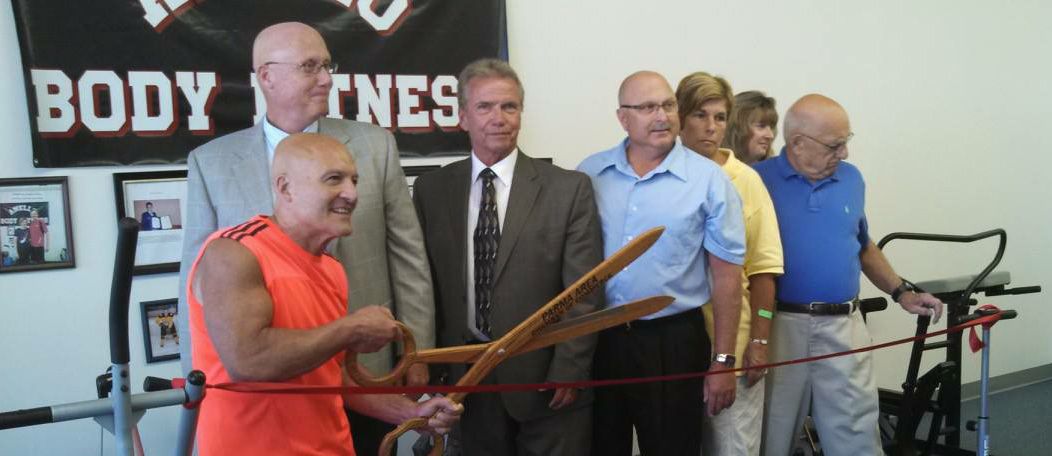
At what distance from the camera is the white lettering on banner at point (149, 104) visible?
2.56 metres

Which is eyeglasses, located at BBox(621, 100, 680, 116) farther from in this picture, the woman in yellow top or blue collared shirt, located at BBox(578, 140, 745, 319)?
the woman in yellow top

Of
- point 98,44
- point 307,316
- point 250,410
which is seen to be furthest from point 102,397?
point 98,44

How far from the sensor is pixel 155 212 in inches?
103

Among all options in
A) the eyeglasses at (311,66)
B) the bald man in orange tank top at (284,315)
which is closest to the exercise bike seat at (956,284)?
the eyeglasses at (311,66)

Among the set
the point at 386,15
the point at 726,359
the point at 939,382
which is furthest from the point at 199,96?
the point at 939,382

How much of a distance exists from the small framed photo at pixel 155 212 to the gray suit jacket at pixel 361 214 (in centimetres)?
44

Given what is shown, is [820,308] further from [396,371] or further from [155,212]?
[155,212]

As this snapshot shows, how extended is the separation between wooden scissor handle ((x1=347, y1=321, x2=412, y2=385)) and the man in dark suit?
0.68 meters

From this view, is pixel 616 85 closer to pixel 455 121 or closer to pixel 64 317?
pixel 455 121

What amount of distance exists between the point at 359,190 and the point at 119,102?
0.88m

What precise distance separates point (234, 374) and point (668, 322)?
1.32 metres

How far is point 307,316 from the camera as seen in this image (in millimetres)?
1519

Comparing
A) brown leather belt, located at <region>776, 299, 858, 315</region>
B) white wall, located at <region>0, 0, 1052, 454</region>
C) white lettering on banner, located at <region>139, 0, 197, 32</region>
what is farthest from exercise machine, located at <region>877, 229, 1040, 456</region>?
white lettering on banner, located at <region>139, 0, 197, 32</region>

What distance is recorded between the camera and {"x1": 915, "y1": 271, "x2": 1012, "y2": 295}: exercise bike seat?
327 cm
